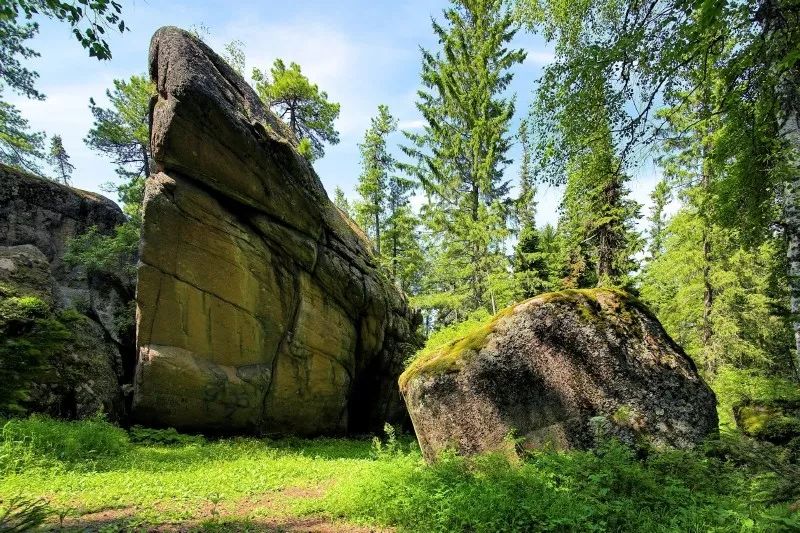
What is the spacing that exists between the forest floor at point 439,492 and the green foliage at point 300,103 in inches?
817

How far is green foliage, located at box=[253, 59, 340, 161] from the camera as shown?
87.4ft

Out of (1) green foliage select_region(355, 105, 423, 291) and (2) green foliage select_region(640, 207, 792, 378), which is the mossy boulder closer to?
(2) green foliage select_region(640, 207, 792, 378)

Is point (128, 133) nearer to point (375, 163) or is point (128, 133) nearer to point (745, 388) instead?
point (375, 163)

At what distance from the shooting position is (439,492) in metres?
5.50

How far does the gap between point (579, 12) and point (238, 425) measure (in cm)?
1402

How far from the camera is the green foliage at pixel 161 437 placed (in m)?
11.6

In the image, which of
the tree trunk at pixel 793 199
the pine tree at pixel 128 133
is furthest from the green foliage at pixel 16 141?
the tree trunk at pixel 793 199

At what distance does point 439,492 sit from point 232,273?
10.4m

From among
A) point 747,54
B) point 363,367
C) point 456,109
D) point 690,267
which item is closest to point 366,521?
point 747,54

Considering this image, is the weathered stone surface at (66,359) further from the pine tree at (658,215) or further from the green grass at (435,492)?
the pine tree at (658,215)

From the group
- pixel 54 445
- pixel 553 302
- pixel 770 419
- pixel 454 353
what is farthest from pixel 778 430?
pixel 54 445

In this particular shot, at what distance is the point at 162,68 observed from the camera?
533 inches

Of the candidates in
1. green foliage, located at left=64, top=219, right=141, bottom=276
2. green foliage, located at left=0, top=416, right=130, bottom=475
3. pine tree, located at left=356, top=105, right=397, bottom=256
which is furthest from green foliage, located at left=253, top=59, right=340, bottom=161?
green foliage, located at left=0, top=416, right=130, bottom=475

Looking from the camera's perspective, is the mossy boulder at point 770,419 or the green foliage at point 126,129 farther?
the green foliage at point 126,129
